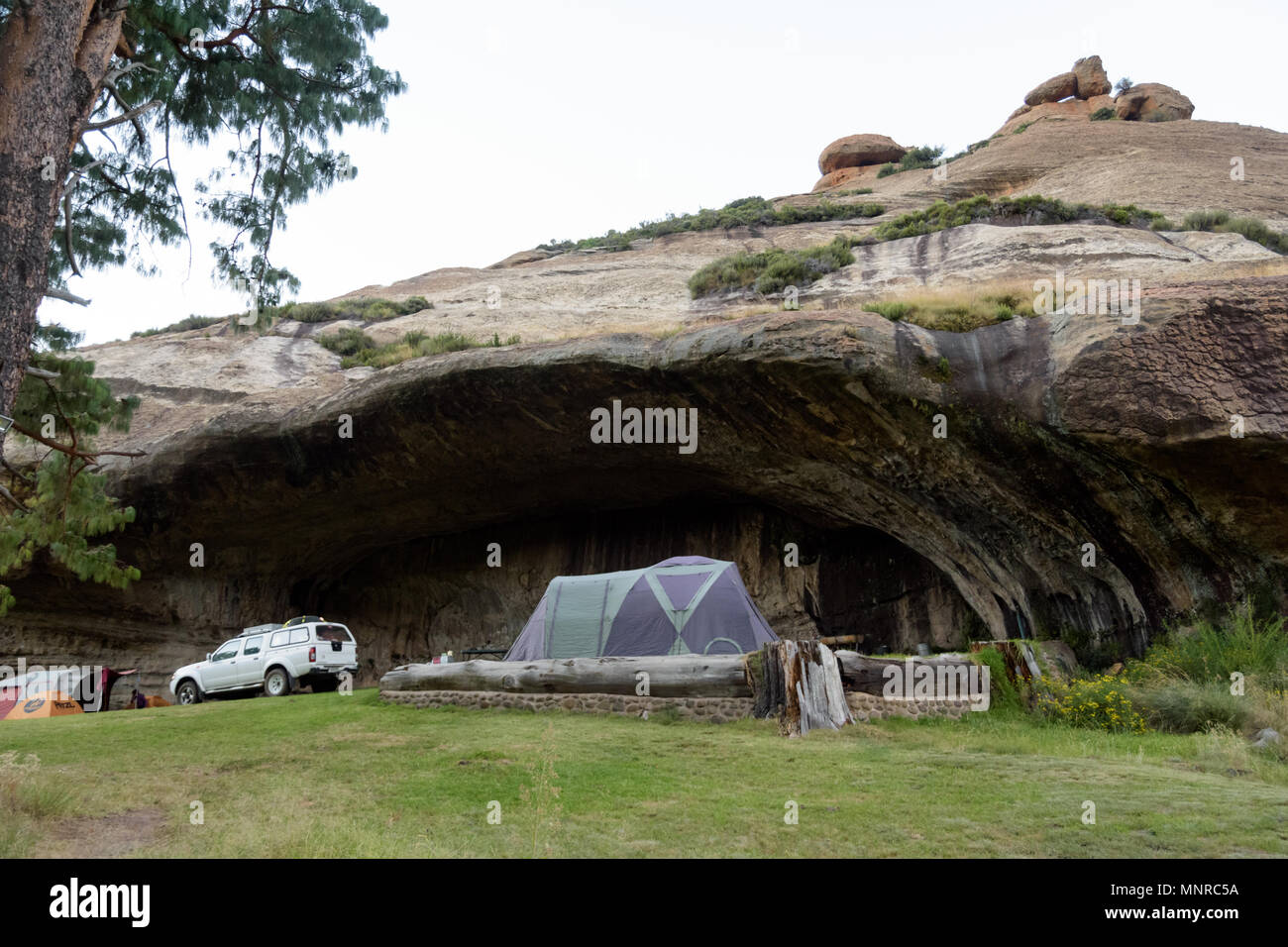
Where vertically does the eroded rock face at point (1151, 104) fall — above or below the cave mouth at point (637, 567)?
above

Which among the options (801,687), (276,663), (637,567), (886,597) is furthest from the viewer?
(637,567)

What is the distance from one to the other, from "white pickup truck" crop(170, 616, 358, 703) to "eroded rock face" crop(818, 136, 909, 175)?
47526 mm

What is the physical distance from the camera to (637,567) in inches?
964

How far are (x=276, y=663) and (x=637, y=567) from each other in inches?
377

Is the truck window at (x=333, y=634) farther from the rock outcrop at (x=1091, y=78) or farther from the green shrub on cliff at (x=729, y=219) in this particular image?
the rock outcrop at (x=1091, y=78)

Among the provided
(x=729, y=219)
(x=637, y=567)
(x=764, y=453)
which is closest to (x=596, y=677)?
(x=764, y=453)

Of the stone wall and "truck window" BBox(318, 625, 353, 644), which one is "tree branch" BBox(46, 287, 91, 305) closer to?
the stone wall

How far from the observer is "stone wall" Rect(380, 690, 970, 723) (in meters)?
12.0

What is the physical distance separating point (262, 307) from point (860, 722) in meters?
10.6

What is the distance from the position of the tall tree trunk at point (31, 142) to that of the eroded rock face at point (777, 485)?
364 inches

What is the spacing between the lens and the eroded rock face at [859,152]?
5547 cm

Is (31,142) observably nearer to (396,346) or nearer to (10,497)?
(10,497)

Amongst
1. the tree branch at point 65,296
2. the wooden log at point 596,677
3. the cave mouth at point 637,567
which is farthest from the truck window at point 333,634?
the tree branch at point 65,296

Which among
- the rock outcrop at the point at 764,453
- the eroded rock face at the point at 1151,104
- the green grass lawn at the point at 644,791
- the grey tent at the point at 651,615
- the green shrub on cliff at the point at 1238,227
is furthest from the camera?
the eroded rock face at the point at 1151,104
